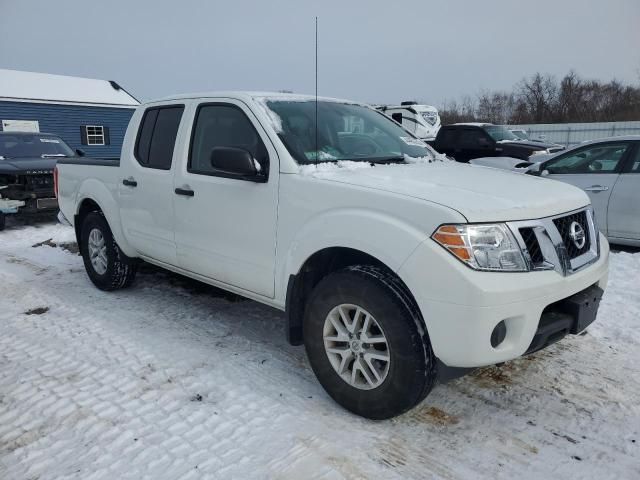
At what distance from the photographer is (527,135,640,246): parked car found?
6.36 metres

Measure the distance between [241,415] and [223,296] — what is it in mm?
2255

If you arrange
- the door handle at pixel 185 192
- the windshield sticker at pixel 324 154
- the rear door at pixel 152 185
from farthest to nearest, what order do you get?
the rear door at pixel 152 185, the door handle at pixel 185 192, the windshield sticker at pixel 324 154

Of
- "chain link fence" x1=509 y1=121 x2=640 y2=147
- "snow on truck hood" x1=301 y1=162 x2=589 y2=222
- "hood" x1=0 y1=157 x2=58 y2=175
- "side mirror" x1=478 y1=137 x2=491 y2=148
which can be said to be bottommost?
"hood" x1=0 y1=157 x2=58 y2=175

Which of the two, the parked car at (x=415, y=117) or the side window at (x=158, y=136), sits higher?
the parked car at (x=415, y=117)

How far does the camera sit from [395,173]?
3197mm

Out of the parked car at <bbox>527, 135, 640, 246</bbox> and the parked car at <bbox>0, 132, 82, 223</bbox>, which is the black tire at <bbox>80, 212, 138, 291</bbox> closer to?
the parked car at <bbox>0, 132, 82, 223</bbox>

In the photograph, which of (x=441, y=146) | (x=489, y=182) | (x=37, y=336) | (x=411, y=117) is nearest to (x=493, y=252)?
(x=489, y=182)

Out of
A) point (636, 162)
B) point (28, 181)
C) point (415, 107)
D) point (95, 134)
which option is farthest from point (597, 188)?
point (95, 134)

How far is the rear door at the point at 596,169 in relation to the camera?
6.57 meters

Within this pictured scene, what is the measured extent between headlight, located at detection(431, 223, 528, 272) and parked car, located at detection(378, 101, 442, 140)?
16.7 meters

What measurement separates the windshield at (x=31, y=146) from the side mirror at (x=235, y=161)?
8.52 m

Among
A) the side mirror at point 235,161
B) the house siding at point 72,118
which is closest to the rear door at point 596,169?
the side mirror at point 235,161

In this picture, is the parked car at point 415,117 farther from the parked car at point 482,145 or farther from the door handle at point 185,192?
the door handle at point 185,192

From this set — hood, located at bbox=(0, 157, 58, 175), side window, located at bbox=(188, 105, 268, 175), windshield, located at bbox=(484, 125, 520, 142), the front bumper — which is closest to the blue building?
hood, located at bbox=(0, 157, 58, 175)
